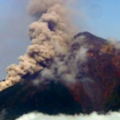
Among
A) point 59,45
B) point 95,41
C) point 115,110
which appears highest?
point 95,41

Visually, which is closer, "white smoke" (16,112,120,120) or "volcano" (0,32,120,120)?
"white smoke" (16,112,120,120)

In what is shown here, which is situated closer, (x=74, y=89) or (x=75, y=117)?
(x=75, y=117)

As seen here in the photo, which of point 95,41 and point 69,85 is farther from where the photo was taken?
point 95,41

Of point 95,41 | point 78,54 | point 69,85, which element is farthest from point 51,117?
point 95,41

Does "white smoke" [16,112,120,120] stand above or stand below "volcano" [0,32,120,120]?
below

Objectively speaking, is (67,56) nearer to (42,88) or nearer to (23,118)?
(42,88)

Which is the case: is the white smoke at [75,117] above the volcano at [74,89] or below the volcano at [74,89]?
below

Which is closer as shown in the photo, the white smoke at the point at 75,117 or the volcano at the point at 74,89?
the white smoke at the point at 75,117

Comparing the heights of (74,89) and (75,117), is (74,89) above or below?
above
